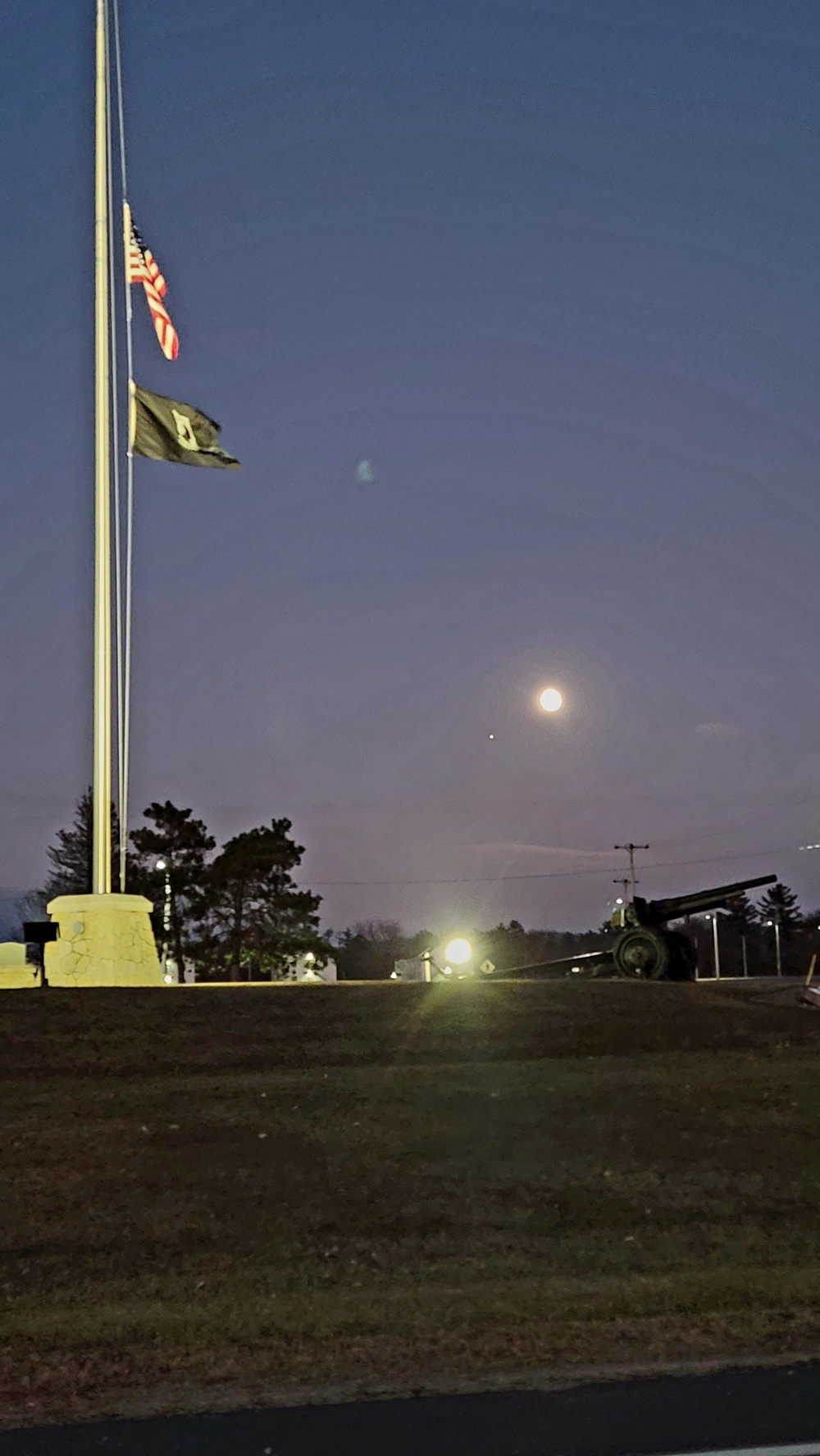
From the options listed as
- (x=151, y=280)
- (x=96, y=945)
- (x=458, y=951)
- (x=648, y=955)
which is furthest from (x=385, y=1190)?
(x=458, y=951)

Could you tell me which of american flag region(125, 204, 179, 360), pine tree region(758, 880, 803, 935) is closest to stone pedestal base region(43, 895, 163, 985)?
american flag region(125, 204, 179, 360)

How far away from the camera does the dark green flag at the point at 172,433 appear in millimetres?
22562

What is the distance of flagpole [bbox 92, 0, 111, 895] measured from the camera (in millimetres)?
21062

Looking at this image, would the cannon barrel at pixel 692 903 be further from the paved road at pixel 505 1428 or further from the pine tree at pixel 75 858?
the pine tree at pixel 75 858

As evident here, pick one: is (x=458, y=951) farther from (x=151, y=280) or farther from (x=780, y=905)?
(x=780, y=905)

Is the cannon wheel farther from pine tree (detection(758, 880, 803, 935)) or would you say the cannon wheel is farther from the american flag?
pine tree (detection(758, 880, 803, 935))

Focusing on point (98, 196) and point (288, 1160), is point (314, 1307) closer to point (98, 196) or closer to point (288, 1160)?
point (288, 1160)

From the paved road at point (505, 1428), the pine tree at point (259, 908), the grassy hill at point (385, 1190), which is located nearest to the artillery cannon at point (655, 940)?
the grassy hill at point (385, 1190)

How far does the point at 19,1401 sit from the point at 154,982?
1399cm

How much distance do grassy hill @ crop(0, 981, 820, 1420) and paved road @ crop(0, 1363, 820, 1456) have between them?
21.2 inches

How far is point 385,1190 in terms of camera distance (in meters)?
11.5

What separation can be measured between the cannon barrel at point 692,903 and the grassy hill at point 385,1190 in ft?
→ 34.0

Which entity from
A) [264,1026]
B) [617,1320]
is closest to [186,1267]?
[617,1320]

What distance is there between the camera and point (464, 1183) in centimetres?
1171
